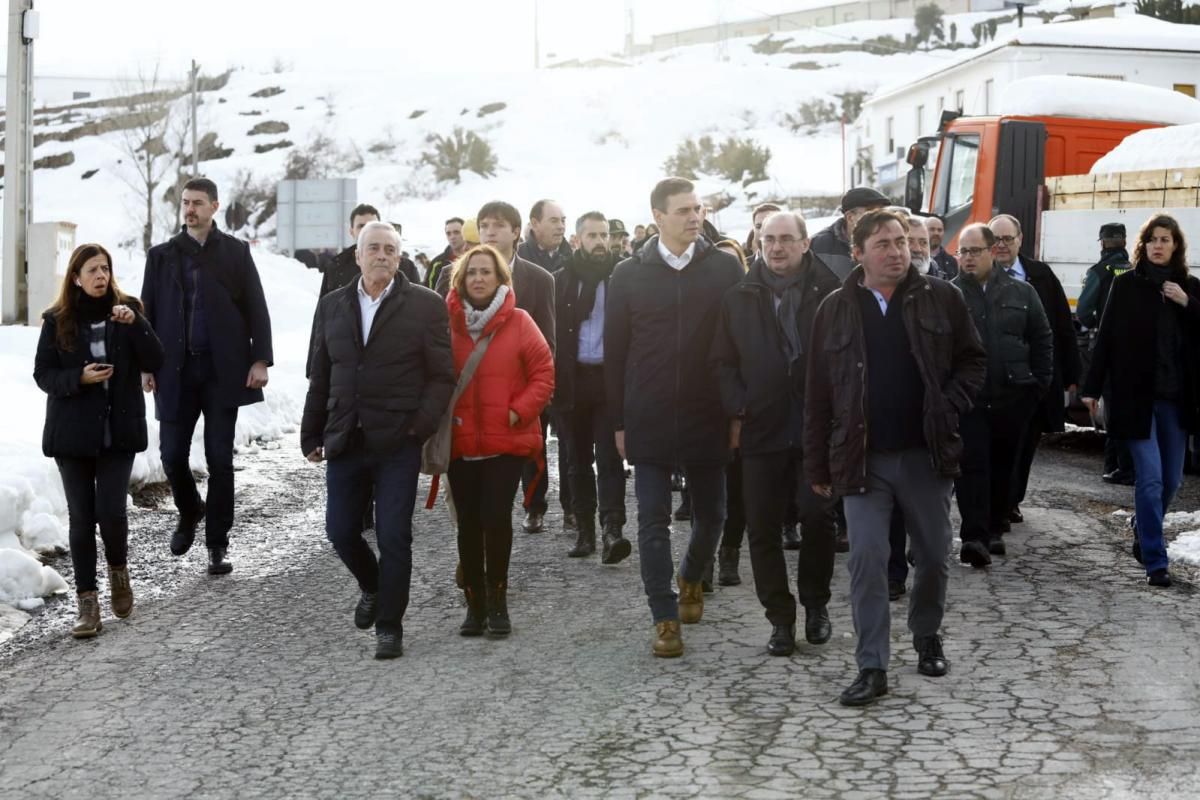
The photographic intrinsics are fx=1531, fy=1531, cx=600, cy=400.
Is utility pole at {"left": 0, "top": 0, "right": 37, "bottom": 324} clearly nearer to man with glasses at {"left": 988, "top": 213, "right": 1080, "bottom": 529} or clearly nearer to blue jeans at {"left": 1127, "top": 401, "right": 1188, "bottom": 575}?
man with glasses at {"left": 988, "top": 213, "right": 1080, "bottom": 529}

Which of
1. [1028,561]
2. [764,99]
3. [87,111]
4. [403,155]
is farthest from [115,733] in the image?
[87,111]

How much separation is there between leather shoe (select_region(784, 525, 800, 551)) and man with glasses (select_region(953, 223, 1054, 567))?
1.05m

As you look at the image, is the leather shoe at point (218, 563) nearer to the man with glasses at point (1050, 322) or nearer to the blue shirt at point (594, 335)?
the blue shirt at point (594, 335)

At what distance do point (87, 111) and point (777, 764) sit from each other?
A: 89.9 metres

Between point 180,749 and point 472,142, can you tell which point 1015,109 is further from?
point 472,142

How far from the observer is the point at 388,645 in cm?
659

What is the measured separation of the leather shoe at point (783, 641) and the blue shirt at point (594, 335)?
3.02 metres

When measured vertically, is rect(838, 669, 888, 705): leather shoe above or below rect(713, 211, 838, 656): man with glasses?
below

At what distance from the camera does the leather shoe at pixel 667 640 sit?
6441mm

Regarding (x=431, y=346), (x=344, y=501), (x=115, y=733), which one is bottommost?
(x=115, y=733)

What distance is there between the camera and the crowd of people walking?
5.97 m

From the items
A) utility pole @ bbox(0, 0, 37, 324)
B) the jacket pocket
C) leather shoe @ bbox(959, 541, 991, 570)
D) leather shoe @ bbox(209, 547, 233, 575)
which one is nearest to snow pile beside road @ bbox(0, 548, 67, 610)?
leather shoe @ bbox(209, 547, 233, 575)

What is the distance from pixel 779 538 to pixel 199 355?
388 cm

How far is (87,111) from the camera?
87.8 metres
